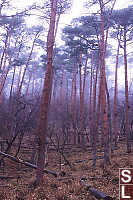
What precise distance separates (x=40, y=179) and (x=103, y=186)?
251cm

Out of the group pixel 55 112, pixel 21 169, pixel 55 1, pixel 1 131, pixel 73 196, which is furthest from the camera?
pixel 55 112

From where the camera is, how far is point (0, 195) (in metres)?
7.41

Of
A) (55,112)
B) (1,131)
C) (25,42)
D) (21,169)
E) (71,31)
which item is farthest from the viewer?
(55,112)

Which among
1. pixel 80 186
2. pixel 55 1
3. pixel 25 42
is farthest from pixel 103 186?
pixel 25 42

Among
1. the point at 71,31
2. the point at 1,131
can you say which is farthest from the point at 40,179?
the point at 71,31

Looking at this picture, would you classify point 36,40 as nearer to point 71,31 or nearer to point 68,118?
point 71,31

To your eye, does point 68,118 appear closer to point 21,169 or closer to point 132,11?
point 21,169

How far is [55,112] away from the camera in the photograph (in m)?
23.9

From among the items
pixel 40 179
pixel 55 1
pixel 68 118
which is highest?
pixel 55 1

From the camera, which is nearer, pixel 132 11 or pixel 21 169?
pixel 21 169

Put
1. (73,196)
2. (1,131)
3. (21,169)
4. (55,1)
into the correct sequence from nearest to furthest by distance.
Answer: (73,196) → (55,1) → (21,169) → (1,131)

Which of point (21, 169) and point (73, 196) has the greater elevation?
point (21, 169)

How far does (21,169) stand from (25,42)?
12.5 m

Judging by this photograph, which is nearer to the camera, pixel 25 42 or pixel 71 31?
pixel 71 31
